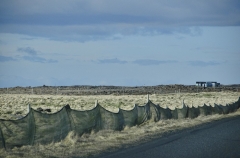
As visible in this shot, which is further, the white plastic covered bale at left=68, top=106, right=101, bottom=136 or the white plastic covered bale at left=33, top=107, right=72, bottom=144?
the white plastic covered bale at left=68, top=106, right=101, bottom=136

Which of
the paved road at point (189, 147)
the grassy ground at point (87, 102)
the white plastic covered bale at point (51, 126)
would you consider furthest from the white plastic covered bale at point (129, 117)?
the grassy ground at point (87, 102)

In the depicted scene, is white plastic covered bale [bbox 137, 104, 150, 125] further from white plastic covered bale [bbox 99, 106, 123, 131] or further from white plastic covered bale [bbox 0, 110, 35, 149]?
white plastic covered bale [bbox 0, 110, 35, 149]

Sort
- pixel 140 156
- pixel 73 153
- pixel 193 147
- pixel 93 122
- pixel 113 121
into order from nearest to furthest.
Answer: pixel 140 156, pixel 73 153, pixel 193 147, pixel 93 122, pixel 113 121

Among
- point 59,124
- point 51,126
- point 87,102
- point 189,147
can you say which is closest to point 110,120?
point 59,124

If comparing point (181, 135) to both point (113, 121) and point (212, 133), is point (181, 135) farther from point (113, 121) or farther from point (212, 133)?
point (113, 121)

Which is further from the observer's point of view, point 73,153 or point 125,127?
point 125,127

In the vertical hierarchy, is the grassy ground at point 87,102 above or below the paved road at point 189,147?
above

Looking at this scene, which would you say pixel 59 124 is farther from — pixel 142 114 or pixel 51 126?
pixel 142 114

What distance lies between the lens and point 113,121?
2219 cm

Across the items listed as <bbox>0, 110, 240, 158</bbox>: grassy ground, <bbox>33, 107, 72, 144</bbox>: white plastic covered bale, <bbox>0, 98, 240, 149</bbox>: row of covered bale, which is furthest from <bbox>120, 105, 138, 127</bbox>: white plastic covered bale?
<bbox>33, 107, 72, 144</bbox>: white plastic covered bale

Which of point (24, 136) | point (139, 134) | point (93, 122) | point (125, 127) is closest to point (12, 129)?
point (24, 136)

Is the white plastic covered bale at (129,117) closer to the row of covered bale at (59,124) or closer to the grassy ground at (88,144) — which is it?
the row of covered bale at (59,124)

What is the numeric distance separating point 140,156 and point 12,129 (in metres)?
4.53

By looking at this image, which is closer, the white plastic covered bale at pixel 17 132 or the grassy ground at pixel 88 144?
the grassy ground at pixel 88 144
